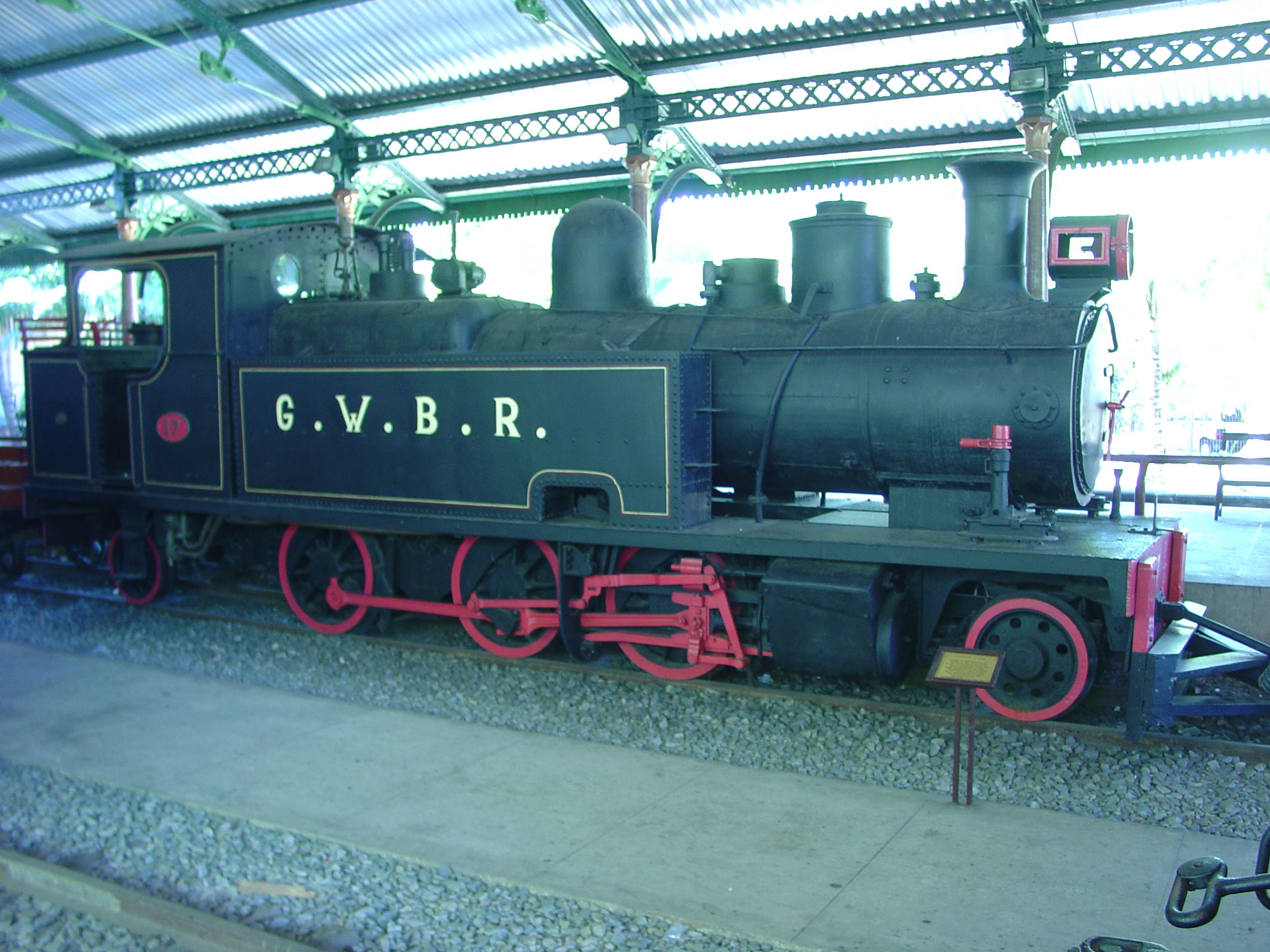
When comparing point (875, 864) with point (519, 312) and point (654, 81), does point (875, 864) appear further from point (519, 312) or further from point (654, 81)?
point (654, 81)

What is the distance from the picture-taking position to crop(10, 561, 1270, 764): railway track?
4.86 meters

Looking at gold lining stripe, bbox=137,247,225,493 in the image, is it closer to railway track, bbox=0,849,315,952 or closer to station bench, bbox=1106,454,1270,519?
railway track, bbox=0,849,315,952

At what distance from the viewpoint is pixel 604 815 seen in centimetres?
427

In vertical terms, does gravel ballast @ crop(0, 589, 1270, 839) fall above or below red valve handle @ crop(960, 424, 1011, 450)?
below

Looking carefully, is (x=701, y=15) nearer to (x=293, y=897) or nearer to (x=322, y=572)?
(x=322, y=572)

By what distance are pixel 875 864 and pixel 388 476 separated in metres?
4.16

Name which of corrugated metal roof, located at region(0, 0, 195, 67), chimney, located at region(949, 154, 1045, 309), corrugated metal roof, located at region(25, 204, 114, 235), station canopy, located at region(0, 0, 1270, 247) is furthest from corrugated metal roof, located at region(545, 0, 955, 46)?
corrugated metal roof, located at region(25, 204, 114, 235)

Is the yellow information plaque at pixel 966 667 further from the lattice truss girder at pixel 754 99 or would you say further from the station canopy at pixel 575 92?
the lattice truss girder at pixel 754 99

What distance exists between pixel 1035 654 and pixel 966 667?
0.87 metres

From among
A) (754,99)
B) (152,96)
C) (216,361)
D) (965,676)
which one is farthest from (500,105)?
(965,676)

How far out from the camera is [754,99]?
1297 cm

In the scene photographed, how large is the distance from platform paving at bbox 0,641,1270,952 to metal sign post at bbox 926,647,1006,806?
0.45ft

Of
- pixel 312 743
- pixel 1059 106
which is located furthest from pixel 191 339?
pixel 1059 106

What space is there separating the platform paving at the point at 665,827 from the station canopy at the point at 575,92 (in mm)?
8770
